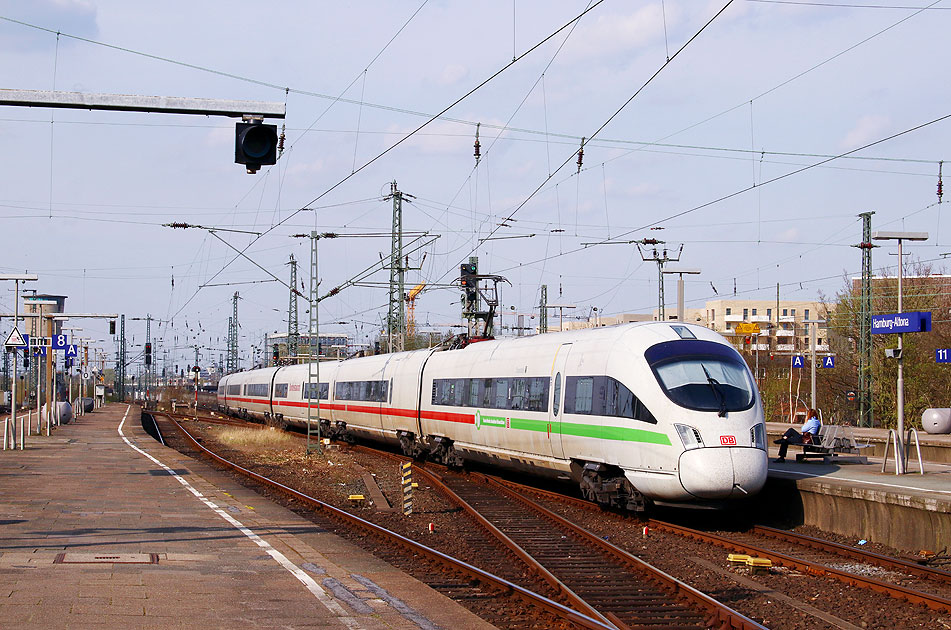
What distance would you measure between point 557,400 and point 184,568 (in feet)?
28.0

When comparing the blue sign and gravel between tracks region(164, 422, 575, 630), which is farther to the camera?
the blue sign

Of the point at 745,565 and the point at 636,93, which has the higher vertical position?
the point at 636,93

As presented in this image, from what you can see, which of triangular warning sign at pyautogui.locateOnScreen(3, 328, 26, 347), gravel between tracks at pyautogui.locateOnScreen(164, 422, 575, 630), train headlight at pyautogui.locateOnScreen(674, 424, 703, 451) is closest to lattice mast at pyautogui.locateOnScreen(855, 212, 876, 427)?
gravel between tracks at pyautogui.locateOnScreen(164, 422, 575, 630)

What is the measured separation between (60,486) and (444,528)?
872 centimetres

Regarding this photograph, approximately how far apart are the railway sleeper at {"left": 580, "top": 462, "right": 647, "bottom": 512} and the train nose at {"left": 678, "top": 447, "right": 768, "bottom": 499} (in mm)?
1479

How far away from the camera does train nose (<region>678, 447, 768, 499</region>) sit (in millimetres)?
14094

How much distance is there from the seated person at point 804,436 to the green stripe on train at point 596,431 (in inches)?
232

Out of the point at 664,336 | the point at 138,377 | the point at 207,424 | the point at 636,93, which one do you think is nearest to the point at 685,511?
the point at 664,336

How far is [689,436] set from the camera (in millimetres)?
14344

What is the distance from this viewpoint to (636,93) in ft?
55.3

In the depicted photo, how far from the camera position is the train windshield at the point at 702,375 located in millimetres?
14695

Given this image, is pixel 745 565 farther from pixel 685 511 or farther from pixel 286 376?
pixel 286 376

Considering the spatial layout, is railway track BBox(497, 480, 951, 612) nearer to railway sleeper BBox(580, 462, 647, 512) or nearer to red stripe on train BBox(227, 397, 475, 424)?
railway sleeper BBox(580, 462, 647, 512)

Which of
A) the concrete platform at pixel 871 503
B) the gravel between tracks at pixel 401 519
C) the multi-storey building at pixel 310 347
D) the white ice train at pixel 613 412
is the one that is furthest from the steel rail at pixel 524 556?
the multi-storey building at pixel 310 347
